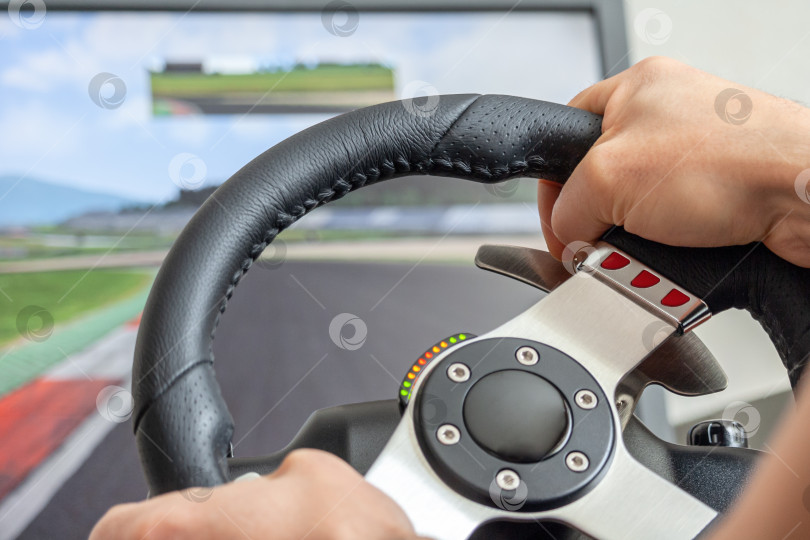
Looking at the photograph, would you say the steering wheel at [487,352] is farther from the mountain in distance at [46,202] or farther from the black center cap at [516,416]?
the mountain in distance at [46,202]

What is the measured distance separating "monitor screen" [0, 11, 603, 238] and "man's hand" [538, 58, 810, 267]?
0.61m

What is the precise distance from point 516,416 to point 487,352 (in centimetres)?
4

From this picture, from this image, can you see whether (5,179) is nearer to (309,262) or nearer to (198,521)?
(309,262)

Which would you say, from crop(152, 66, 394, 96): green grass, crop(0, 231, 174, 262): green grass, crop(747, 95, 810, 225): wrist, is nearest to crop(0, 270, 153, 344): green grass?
→ crop(0, 231, 174, 262): green grass

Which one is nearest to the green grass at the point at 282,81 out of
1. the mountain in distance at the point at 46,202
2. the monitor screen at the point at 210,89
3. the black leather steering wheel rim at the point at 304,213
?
the monitor screen at the point at 210,89

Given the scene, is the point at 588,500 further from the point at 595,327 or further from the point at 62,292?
the point at 62,292

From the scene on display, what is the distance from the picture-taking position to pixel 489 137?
0.41 m

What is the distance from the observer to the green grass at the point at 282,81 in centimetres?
107

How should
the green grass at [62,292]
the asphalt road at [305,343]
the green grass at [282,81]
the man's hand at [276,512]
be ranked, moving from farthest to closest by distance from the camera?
the green grass at [282,81] < the green grass at [62,292] < the asphalt road at [305,343] < the man's hand at [276,512]

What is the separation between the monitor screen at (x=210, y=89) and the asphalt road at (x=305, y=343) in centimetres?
10

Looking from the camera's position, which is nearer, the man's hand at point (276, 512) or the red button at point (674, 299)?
the man's hand at point (276, 512)

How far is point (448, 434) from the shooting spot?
0.35 m

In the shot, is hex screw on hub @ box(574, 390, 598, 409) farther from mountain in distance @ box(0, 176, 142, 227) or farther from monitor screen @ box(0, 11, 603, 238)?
mountain in distance @ box(0, 176, 142, 227)

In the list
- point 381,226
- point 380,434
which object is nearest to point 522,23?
point 381,226
